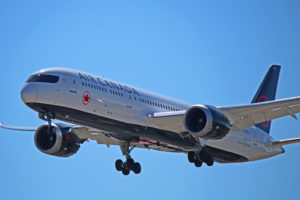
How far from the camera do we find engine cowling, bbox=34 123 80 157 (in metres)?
42.5

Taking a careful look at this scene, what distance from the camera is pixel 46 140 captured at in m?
43.0

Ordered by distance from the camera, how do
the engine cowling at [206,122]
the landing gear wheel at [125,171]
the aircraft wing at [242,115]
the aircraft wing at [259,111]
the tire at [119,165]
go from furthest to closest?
the tire at [119,165]
the landing gear wheel at [125,171]
the aircraft wing at [242,115]
the engine cowling at [206,122]
the aircraft wing at [259,111]

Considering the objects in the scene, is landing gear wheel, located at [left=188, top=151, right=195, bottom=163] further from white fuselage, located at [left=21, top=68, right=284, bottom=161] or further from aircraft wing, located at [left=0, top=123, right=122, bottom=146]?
aircraft wing, located at [left=0, top=123, right=122, bottom=146]

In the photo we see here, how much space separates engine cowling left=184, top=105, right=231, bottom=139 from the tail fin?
40.9 ft

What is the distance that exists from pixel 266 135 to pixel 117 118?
1501 centimetres

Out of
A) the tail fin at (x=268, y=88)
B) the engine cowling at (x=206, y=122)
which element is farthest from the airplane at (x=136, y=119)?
the tail fin at (x=268, y=88)

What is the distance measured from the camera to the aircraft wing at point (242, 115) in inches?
1473

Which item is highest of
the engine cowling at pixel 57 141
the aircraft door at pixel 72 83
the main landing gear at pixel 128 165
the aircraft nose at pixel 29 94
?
the aircraft door at pixel 72 83

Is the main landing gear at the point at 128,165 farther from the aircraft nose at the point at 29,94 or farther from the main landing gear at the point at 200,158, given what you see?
the aircraft nose at the point at 29,94

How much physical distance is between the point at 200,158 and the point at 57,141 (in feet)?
32.8

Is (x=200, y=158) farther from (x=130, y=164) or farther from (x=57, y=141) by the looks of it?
(x=57, y=141)

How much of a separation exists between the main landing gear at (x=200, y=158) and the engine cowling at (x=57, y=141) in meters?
8.23

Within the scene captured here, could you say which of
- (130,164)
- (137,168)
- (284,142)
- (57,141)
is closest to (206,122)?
(137,168)

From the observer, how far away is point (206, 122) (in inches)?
1462
